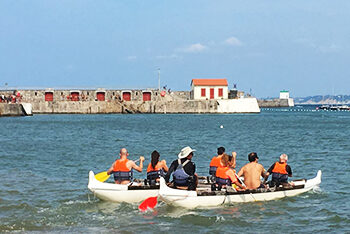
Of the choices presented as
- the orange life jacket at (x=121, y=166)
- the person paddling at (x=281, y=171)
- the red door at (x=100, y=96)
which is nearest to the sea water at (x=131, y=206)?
the person paddling at (x=281, y=171)

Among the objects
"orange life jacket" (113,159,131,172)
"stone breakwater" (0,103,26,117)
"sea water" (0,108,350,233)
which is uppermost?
"stone breakwater" (0,103,26,117)

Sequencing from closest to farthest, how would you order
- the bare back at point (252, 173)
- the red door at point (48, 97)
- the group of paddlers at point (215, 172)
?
the group of paddlers at point (215, 172)
the bare back at point (252, 173)
the red door at point (48, 97)

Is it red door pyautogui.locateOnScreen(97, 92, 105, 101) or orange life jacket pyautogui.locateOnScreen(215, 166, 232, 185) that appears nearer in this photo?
orange life jacket pyautogui.locateOnScreen(215, 166, 232, 185)

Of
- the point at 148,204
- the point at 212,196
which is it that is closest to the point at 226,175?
the point at 212,196

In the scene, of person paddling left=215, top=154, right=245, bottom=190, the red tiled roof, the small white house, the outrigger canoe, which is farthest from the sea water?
the red tiled roof

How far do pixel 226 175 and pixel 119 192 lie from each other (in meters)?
3.67

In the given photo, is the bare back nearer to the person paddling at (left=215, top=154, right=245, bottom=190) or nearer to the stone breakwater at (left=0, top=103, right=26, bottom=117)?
the person paddling at (left=215, top=154, right=245, bottom=190)

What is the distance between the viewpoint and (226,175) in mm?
17219

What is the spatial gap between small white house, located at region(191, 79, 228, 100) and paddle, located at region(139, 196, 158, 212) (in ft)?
312

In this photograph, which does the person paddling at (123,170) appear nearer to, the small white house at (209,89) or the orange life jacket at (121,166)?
the orange life jacket at (121,166)

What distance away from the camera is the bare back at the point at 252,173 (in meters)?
17.3

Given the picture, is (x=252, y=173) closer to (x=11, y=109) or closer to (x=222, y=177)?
(x=222, y=177)

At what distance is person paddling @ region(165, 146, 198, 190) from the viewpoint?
15916 millimetres

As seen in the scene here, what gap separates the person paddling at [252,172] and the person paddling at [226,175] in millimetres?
275
